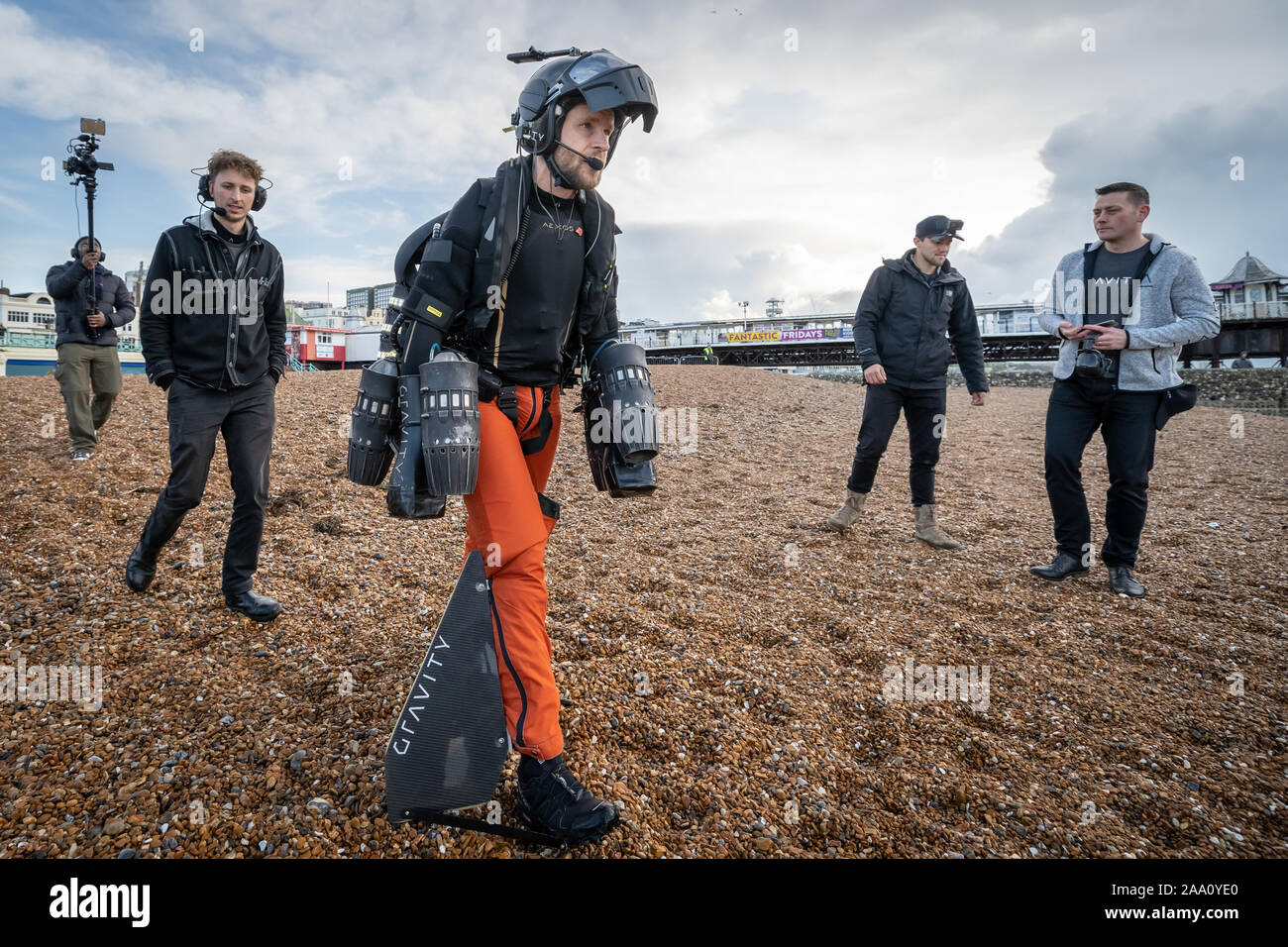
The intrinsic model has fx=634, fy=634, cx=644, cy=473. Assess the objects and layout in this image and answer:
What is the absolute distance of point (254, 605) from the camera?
3658 millimetres

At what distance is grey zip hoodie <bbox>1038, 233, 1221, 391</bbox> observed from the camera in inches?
169

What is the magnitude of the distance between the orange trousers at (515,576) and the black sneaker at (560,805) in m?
0.08

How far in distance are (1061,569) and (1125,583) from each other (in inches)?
15.0

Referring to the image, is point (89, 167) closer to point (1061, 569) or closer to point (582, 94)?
point (582, 94)

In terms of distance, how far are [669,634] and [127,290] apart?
7.63 metres

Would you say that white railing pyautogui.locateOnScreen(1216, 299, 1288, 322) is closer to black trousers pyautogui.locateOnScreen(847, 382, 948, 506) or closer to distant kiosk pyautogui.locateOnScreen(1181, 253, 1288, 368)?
distant kiosk pyautogui.locateOnScreen(1181, 253, 1288, 368)

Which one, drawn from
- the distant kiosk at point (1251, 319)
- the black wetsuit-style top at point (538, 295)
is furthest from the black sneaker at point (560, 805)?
the distant kiosk at point (1251, 319)

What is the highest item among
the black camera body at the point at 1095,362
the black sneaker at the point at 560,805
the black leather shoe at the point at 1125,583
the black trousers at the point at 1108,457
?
the black camera body at the point at 1095,362

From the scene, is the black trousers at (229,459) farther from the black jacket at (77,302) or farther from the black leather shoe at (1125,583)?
the black leather shoe at (1125,583)

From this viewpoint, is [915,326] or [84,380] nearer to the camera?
[915,326]

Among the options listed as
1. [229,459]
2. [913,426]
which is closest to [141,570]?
[229,459]

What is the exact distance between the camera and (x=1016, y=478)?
845 centimetres

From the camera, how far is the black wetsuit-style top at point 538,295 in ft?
7.86
